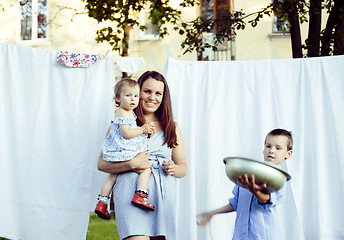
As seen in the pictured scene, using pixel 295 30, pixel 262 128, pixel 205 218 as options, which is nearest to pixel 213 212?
pixel 205 218

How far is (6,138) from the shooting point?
3.11 metres

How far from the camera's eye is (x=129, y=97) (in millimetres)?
2518

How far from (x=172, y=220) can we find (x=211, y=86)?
113 cm

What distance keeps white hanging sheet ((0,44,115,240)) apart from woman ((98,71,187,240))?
2.09 feet

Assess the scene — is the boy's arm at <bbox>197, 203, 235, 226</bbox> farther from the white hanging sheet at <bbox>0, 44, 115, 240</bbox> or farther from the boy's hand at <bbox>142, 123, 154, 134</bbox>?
the white hanging sheet at <bbox>0, 44, 115, 240</bbox>

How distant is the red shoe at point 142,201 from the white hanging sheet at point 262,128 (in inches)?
32.0

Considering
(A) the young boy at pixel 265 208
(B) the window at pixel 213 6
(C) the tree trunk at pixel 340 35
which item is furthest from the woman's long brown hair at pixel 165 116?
(B) the window at pixel 213 6

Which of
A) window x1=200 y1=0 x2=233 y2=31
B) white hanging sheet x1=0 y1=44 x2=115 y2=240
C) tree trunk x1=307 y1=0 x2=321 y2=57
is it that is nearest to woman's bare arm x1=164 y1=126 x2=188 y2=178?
white hanging sheet x1=0 y1=44 x2=115 y2=240

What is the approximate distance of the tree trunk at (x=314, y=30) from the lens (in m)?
5.12

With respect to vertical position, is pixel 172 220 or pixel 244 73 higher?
pixel 244 73

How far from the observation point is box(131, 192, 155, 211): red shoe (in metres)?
2.38

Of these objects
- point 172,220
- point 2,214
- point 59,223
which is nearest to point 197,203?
point 172,220

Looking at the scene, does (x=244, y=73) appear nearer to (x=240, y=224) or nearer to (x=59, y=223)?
(x=240, y=224)

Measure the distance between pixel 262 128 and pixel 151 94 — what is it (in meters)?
0.96
